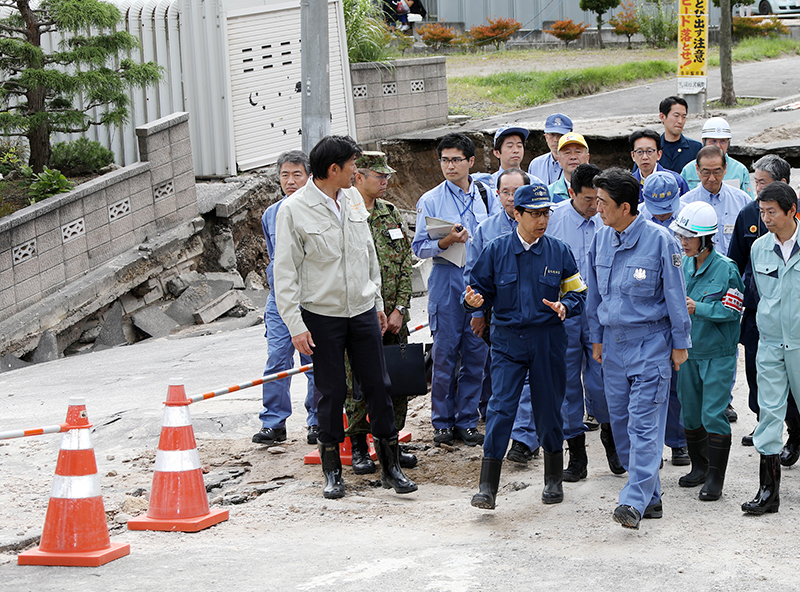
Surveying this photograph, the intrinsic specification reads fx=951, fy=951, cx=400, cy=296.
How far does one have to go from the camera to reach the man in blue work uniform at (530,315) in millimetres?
5082

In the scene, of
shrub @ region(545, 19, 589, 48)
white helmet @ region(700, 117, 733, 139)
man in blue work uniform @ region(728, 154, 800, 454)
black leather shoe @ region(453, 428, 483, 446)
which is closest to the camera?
man in blue work uniform @ region(728, 154, 800, 454)

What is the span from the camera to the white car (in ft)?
105

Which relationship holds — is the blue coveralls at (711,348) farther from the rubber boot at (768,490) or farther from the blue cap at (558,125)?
the blue cap at (558,125)

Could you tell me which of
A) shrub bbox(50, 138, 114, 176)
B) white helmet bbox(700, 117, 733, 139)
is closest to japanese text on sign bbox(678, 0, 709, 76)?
white helmet bbox(700, 117, 733, 139)

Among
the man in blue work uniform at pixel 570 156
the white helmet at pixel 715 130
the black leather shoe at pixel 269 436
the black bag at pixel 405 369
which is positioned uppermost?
the white helmet at pixel 715 130

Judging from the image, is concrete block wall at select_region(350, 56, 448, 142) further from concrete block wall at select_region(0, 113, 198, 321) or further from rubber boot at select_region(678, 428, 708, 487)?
rubber boot at select_region(678, 428, 708, 487)

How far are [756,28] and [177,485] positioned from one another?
2874 centimetres

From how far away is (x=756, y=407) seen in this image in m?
5.95

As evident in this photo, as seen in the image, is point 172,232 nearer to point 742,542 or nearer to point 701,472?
point 701,472

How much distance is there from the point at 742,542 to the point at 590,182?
Result: 7.73ft

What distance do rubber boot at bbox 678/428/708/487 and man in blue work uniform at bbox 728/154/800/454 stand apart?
64 cm

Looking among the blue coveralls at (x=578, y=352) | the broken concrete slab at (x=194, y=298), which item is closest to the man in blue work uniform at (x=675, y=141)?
the blue coveralls at (x=578, y=352)

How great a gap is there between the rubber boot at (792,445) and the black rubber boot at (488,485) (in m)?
1.93

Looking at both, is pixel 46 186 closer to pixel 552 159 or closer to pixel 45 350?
pixel 45 350
